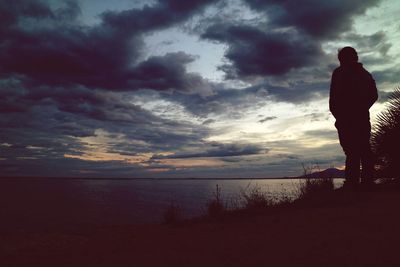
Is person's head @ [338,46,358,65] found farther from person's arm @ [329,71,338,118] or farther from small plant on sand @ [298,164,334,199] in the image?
small plant on sand @ [298,164,334,199]

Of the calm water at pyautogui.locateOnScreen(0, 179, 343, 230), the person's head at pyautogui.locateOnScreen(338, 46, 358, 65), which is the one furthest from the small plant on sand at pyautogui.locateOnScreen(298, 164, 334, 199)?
the person's head at pyautogui.locateOnScreen(338, 46, 358, 65)

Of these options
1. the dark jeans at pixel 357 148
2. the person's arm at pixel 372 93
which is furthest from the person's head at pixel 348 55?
the dark jeans at pixel 357 148

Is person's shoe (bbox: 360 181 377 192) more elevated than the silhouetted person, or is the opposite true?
the silhouetted person

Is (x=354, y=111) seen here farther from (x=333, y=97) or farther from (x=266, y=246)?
(x=266, y=246)

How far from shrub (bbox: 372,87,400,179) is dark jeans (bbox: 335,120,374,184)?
4.22 feet

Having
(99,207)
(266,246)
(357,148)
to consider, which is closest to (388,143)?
(357,148)

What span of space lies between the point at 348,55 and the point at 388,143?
2495mm

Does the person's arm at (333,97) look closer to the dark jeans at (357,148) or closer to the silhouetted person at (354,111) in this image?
the silhouetted person at (354,111)

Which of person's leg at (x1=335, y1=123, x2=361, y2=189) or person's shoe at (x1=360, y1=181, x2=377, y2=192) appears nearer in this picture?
person's shoe at (x1=360, y1=181, x2=377, y2=192)

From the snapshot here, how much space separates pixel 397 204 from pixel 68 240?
15.3 ft

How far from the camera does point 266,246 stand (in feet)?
9.67

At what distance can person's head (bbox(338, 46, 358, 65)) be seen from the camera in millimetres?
6947

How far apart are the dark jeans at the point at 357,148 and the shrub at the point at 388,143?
129 centimetres

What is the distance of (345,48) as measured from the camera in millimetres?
6957
